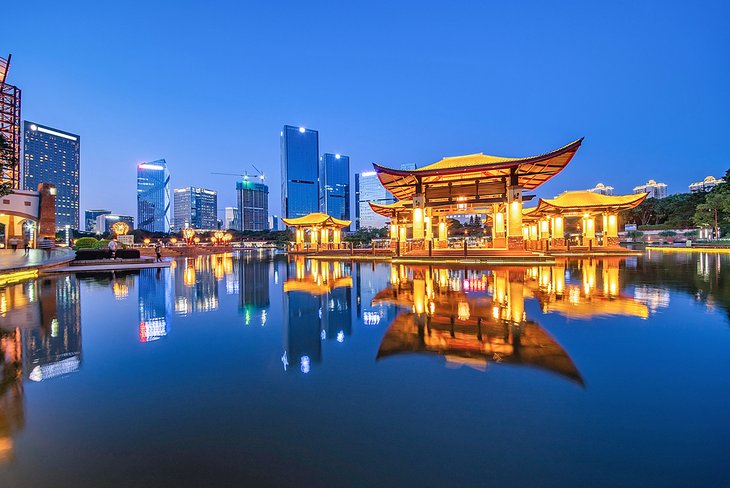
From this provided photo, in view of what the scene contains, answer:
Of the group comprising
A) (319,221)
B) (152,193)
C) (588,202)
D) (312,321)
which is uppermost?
(152,193)

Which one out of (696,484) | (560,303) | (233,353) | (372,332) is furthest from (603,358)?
(233,353)

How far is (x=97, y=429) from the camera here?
2504 millimetres

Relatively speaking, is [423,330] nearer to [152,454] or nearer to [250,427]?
[250,427]

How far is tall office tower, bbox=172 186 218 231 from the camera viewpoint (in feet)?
465

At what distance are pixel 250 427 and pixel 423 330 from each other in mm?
3145

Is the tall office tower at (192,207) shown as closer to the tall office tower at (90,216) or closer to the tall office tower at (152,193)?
the tall office tower at (152,193)

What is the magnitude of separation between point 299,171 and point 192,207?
182 ft

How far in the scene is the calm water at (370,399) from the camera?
2.01m

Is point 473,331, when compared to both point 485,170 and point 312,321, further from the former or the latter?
point 485,170

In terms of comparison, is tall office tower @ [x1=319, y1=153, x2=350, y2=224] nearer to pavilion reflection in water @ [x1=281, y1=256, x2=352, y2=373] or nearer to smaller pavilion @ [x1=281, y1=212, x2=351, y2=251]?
smaller pavilion @ [x1=281, y1=212, x2=351, y2=251]

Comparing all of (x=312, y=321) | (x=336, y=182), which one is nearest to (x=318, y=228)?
(x=312, y=321)

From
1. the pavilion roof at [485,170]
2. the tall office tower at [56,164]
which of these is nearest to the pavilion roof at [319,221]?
the pavilion roof at [485,170]

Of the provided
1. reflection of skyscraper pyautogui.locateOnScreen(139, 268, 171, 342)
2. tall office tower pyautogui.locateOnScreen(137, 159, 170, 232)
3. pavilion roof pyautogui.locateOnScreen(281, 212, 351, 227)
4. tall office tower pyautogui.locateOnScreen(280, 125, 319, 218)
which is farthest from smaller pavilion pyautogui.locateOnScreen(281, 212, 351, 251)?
tall office tower pyautogui.locateOnScreen(137, 159, 170, 232)

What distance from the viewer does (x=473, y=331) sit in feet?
16.5
